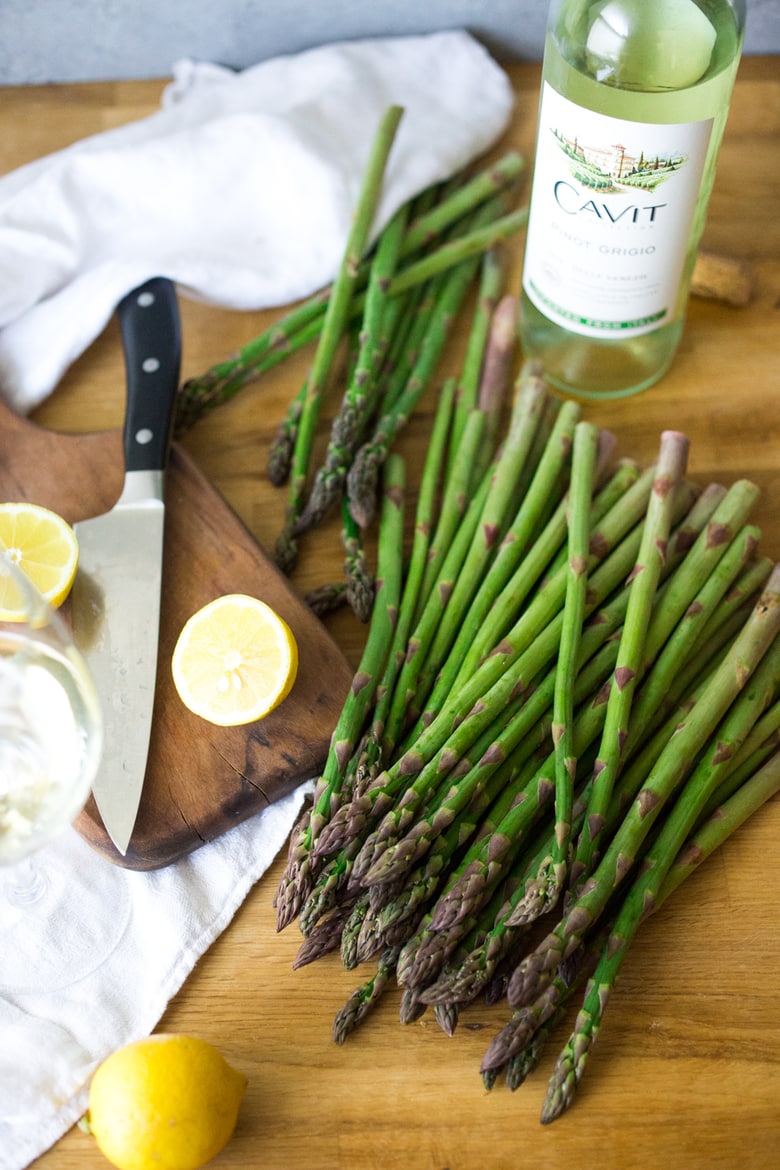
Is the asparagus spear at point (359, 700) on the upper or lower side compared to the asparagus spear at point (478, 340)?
lower

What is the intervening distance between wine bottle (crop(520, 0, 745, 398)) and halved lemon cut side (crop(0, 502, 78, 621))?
0.70m

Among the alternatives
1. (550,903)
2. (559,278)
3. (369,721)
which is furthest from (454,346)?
(550,903)

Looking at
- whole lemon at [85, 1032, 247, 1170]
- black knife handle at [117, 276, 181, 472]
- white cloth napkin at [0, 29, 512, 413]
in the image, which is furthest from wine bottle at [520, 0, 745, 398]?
whole lemon at [85, 1032, 247, 1170]

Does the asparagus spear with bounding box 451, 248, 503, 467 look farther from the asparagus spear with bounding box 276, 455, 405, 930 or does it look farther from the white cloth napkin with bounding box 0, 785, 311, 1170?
the white cloth napkin with bounding box 0, 785, 311, 1170

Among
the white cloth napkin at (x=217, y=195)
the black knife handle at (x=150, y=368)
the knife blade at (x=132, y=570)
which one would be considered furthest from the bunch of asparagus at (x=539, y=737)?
the white cloth napkin at (x=217, y=195)

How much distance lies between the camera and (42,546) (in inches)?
54.4

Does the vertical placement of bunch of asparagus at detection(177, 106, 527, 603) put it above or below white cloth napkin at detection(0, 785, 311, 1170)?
above

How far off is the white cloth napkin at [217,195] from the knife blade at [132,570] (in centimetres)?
10

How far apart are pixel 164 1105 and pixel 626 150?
3.62 feet

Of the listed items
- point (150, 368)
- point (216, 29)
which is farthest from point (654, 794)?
point (216, 29)

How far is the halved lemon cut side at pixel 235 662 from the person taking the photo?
1.29 m

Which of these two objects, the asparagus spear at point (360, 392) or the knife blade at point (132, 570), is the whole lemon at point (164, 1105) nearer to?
the knife blade at point (132, 570)

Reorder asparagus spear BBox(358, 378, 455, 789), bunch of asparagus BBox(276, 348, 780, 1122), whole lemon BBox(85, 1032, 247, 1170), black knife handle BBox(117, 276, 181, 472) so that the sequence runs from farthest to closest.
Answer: black knife handle BBox(117, 276, 181, 472), asparagus spear BBox(358, 378, 455, 789), bunch of asparagus BBox(276, 348, 780, 1122), whole lemon BBox(85, 1032, 247, 1170)

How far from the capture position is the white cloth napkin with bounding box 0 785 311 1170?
3.74ft
